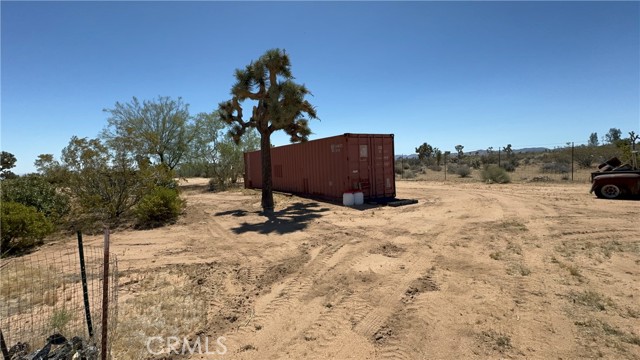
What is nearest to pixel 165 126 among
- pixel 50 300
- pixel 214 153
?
pixel 214 153

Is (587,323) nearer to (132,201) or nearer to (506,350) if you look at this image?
(506,350)

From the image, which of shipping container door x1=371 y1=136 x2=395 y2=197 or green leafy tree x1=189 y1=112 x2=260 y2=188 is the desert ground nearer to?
shipping container door x1=371 y1=136 x2=395 y2=197

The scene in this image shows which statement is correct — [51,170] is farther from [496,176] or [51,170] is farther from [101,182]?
[496,176]

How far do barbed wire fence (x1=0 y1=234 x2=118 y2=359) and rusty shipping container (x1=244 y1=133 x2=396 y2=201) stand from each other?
30.1 feet

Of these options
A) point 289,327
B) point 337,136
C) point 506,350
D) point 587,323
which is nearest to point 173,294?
point 289,327

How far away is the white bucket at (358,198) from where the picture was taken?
1368 cm

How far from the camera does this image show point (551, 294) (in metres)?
4.54

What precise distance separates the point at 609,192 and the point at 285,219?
1250 cm

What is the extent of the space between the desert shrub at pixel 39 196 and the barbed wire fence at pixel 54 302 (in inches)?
151

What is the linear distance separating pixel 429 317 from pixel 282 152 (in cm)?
1608

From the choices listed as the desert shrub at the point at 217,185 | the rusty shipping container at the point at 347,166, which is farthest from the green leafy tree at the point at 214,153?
the rusty shipping container at the point at 347,166

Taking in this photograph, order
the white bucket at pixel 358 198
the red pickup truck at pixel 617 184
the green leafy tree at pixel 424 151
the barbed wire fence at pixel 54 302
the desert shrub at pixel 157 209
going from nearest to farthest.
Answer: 1. the barbed wire fence at pixel 54 302
2. the desert shrub at pixel 157 209
3. the red pickup truck at pixel 617 184
4. the white bucket at pixel 358 198
5. the green leafy tree at pixel 424 151

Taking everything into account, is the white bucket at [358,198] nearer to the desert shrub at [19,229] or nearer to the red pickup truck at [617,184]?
the red pickup truck at [617,184]

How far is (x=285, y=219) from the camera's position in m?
11.1
